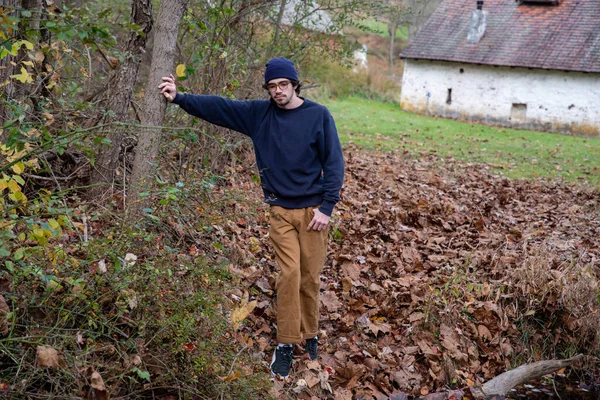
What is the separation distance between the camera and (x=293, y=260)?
4.67 metres

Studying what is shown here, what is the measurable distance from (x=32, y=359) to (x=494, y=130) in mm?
22320

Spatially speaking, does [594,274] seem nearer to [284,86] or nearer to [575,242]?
[575,242]

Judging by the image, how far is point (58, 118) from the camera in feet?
19.2

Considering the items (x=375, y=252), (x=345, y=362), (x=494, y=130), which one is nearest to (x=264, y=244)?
(x=375, y=252)

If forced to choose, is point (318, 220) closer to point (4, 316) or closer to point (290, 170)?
point (290, 170)

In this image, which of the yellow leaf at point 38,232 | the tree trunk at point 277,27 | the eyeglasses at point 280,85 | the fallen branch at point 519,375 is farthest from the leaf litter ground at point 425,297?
the tree trunk at point 277,27

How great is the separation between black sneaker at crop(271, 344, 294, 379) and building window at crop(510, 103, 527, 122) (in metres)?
23.9

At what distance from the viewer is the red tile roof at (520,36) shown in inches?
1005

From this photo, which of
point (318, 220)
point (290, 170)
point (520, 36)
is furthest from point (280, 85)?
point (520, 36)

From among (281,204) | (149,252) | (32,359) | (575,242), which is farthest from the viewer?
(575,242)

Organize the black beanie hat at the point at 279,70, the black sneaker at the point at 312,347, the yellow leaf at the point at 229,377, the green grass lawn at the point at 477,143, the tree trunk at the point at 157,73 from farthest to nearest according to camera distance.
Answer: the green grass lawn at the point at 477,143 → the black sneaker at the point at 312,347 → the tree trunk at the point at 157,73 → the black beanie hat at the point at 279,70 → the yellow leaf at the point at 229,377

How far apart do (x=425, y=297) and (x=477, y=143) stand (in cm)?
1336

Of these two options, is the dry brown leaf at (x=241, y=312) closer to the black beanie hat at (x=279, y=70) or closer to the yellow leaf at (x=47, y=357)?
the yellow leaf at (x=47, y=357)

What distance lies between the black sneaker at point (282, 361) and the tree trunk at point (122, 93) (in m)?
1.99
